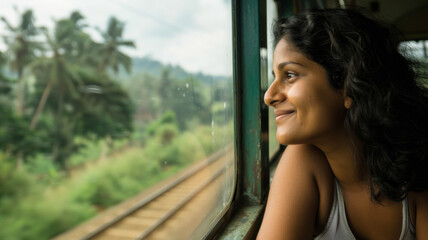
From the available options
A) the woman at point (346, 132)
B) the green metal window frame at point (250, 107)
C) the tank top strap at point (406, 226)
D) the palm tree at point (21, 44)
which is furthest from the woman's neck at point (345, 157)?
the palm tree at point (21, 44)

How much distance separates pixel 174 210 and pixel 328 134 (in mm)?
3825

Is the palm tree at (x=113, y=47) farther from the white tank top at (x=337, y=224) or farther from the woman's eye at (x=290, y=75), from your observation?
the white tank top at (x=337, y=224)

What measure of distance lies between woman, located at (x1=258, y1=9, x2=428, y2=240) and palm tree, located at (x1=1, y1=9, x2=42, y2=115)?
1.43 metres

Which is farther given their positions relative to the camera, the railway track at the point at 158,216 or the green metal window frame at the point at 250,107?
the railway track at the point at 158,216

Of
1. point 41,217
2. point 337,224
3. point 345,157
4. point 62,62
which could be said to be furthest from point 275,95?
point 62,62

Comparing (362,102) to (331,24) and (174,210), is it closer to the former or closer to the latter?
(331,24)

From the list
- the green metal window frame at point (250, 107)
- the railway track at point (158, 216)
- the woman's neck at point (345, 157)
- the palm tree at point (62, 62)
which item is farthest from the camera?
the railway track at point (158, 216)

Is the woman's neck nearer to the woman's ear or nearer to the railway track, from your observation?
the woman's ear

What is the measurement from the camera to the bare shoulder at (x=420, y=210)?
0.83 meters

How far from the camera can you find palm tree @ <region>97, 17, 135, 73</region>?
132 inches

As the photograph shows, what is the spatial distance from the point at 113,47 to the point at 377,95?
3.36 meters

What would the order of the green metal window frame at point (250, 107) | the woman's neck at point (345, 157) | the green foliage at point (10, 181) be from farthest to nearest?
the green foliage at point (10, 181), the green metal window frame at point (250, 107), the woman's neck at point (345, 157)

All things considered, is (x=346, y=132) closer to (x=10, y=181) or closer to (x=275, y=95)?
(x=275, y=95)

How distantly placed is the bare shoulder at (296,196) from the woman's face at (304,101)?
0.11m
